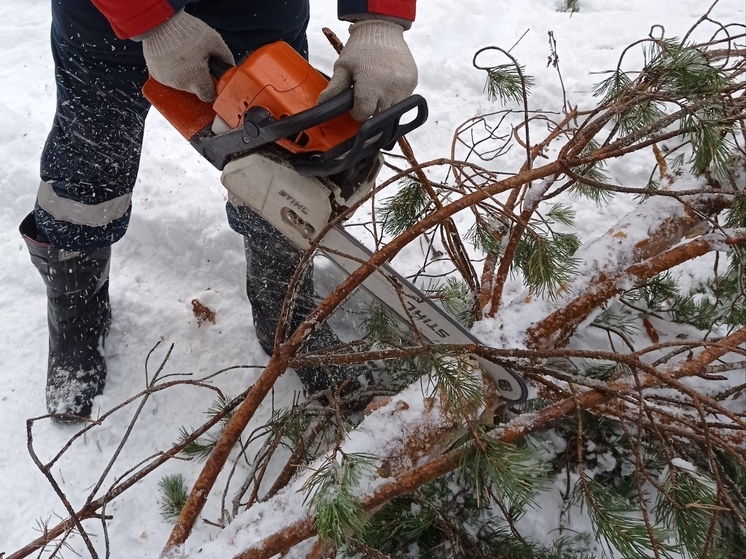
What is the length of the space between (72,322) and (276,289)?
69cm

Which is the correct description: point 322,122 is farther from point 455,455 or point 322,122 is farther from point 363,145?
point 455,455

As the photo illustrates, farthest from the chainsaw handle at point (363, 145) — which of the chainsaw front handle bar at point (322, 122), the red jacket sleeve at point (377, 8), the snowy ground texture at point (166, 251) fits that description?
the snowy ground texture at point (166, 251)

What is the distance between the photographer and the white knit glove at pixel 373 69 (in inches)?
44.1

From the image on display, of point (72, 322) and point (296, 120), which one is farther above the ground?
point (296, 120)

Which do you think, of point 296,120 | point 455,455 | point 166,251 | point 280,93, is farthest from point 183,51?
point 166,251

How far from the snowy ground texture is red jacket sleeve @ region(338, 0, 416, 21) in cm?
80

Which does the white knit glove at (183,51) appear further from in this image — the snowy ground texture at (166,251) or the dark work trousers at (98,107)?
the snowy ground texture at (166,251)

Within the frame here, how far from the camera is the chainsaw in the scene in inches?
42.8

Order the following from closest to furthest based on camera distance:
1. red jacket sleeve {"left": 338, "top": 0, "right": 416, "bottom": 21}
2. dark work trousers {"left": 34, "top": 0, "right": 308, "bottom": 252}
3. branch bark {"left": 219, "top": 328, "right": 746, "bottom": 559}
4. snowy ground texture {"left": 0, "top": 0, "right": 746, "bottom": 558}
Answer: branch bark {"left": 219, "top": 328, "right": 746, "bottom": 559} < red jacket sleeve {"left": 338, "top": 0, "right": 416, "bottom": 21} < dark work trousers {"left": 34, "top": 0, "right": 308, "bottom": 252} < snowy ground texture {"left": 0, "top": 0, "right": 746, "bottom": 558}

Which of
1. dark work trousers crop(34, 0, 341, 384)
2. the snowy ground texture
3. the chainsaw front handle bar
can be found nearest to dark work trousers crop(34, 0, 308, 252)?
dark work trousers crop(34, 0, 341, 384)

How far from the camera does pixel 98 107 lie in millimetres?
1448

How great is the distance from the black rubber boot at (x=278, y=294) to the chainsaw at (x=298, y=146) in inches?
17.0

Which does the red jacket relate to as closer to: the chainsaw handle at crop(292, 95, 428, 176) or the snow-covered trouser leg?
the chainsaw handle at crop(292, 95, 428, 176)

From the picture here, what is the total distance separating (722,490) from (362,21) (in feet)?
3.93
